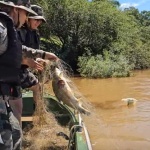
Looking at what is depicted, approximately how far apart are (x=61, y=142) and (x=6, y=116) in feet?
8.19

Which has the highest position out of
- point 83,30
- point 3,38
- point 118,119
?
point 83,30

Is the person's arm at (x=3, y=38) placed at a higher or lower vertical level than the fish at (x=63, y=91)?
higher

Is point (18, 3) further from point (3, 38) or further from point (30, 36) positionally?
point (30, 36)

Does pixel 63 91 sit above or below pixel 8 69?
below

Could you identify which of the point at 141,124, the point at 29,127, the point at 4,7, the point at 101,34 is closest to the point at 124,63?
the point at 101,34

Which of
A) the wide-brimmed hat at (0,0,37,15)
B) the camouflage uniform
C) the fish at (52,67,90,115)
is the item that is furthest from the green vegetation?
the wide-brimmed hat at (0,0,37,15)

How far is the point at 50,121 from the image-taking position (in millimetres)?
5461

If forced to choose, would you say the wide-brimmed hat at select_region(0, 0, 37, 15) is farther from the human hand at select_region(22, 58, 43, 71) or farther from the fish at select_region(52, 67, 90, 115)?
the fish at select_region(52, 67, 90, 115)

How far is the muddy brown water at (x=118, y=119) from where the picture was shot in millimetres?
7738

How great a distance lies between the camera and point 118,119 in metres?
10.0

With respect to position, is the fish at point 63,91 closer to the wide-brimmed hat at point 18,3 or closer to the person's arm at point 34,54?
the person's arm at point 34,54

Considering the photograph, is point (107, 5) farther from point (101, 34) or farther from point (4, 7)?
point (4, 7)

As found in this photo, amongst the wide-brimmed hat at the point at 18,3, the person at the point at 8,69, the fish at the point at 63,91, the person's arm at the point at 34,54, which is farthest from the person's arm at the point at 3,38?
the fish at the point at 63,91

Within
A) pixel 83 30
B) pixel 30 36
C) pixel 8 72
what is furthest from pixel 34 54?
pixel 83 30
